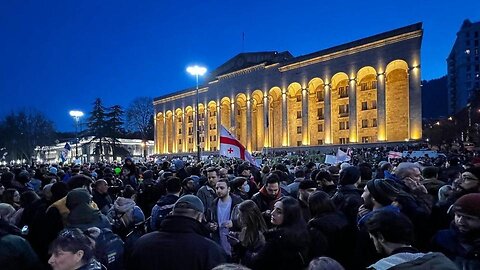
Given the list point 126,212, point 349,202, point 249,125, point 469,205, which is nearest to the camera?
point 469,205

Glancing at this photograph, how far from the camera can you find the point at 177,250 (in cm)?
354

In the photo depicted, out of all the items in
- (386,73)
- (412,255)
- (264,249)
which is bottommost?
(264,249)

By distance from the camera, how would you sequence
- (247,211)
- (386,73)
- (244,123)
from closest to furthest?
1. (247,211)
2. (386,73)
3. (244,123)

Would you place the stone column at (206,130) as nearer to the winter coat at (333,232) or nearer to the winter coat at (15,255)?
the winter coat at (333,232)

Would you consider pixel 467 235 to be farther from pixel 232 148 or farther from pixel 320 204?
pixel 232 148

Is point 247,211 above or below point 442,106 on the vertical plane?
below

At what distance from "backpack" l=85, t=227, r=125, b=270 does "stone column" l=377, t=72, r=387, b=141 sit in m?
48.4

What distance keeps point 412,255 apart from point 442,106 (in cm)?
16468

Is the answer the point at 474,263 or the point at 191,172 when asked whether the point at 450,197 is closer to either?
the point at 474,263

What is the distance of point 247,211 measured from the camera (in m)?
4.68

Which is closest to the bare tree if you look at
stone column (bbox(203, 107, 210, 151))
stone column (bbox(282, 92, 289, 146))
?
stone column (bbox(203, 107, 210, 151))

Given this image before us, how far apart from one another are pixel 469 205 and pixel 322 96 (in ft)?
188

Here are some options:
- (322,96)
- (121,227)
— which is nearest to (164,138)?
(322,96)

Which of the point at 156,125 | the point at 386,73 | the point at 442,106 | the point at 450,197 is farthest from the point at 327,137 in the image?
the point at 442,106
